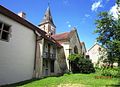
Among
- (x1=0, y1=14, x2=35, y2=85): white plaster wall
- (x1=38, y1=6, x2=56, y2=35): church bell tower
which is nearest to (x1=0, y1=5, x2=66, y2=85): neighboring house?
(x1=0, y1=14, x2=35, y2=85): white plaster wall

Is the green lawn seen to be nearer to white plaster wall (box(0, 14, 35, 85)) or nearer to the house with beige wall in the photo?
white plaster wall (box(0, 14, 35, 85))

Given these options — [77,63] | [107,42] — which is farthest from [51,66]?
[107,42]

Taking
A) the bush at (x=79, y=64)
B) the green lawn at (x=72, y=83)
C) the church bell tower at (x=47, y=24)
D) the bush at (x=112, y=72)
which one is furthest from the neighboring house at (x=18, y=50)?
the church bell tower at (x=47, y=24)

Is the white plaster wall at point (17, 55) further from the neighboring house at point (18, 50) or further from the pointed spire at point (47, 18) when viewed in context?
the pointed spire at point (47, 18)

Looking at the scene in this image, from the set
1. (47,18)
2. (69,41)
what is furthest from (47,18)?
(69,41)

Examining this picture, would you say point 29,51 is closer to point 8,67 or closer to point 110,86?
point 8,67

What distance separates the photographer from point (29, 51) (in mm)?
20500

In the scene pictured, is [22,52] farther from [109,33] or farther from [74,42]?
[74,42]

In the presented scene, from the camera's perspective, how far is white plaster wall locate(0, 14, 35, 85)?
1588 centimetres

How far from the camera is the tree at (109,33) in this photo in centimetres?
1499

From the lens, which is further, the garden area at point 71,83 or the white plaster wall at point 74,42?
the white plaster wall at point 74,42

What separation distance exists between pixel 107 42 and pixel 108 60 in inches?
70.5

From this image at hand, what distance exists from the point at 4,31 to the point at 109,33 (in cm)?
1082

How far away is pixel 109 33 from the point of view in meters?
15.9
